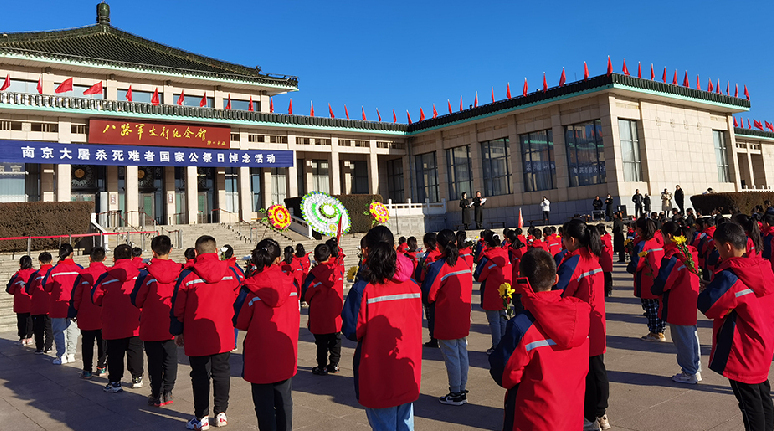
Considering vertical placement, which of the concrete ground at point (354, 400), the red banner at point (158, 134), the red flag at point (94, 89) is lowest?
the concrete ground at point (354, 400)

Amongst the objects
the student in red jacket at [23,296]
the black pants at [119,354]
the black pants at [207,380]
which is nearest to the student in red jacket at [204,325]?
the black pants at [207,380]

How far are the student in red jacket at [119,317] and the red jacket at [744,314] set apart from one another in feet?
19.7

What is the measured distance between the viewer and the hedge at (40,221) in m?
18.2

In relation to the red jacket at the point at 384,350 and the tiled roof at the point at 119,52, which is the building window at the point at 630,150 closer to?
the tiled roof at the point at 119,52

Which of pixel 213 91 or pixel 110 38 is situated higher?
pixel 110 38

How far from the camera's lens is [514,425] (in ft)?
9.45

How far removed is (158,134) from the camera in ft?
90.3

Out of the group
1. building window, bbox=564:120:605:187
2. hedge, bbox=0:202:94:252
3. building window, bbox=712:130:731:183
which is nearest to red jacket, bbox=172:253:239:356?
hedge, bbox=0:202:94:252

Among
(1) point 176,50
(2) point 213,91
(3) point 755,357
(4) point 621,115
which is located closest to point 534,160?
(4) point 621,115

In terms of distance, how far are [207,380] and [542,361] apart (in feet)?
11.5

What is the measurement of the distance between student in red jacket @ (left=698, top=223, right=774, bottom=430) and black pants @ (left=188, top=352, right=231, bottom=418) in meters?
4.15

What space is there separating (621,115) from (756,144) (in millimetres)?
27963

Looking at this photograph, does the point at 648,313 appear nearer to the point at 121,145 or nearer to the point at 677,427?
the point at 677,427

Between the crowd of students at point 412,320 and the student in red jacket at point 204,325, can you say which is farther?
the student in red jacket at point 204,325
